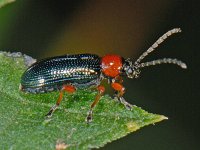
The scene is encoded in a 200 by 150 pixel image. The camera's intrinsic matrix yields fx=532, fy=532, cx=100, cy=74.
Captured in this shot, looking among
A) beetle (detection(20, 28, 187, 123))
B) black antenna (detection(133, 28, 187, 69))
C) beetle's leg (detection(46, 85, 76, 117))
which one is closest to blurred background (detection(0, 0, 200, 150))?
beetle (detection(20, 28, 187, 123))

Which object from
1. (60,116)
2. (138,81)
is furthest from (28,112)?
(138,81)

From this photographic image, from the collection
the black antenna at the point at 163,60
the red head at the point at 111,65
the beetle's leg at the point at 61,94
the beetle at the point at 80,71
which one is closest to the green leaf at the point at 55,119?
the beetle's leg at the point at 61,94

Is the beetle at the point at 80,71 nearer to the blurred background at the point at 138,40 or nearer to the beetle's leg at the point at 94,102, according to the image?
the beetle's leg at the point at 94,102

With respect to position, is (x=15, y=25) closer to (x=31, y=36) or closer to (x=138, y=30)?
(x=31, y=36)

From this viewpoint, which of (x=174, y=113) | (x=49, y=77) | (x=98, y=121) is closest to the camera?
(x=98, y=121)

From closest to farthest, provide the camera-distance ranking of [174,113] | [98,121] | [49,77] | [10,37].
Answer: [98,121] → [49,77] → [10,37] → [174,113]

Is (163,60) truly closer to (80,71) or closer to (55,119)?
(80,71)

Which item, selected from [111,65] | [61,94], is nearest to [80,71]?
[111,65]
